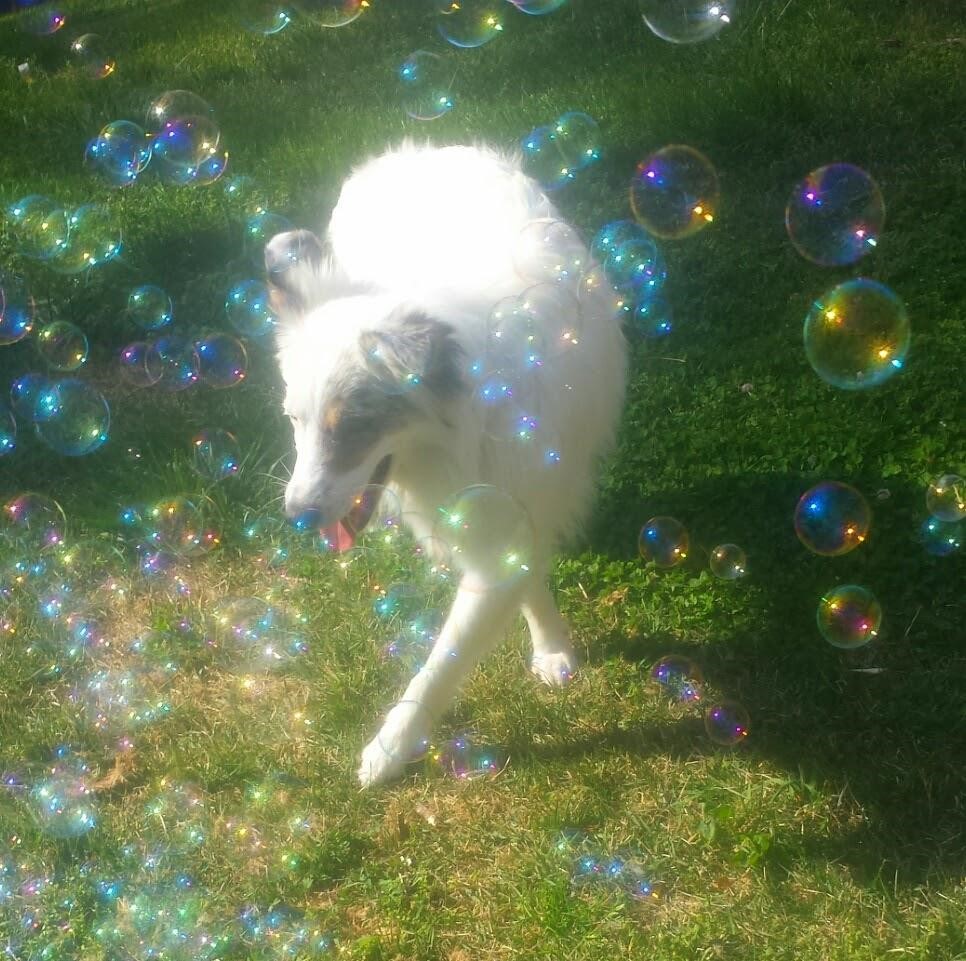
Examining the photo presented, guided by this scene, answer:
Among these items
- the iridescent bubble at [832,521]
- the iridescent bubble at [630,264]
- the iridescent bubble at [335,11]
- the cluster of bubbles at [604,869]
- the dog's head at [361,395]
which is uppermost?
the iridescent bubble at [335,11]

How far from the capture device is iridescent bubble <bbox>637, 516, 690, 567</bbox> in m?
3.89

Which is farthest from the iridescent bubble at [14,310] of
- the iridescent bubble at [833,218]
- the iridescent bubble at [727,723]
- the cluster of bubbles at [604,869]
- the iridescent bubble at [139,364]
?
the iridescent bubble at [833,218]

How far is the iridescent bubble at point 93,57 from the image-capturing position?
27.0ft

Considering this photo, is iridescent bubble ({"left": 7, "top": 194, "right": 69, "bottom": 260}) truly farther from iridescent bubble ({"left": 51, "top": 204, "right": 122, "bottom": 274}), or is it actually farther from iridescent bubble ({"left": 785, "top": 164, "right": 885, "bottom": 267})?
iridescent bubble ({"left": 785, "top": 164, "right": 885, "bottom": 267})

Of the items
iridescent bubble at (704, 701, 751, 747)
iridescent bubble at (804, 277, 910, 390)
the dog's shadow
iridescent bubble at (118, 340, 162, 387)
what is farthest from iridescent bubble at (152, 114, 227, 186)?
iridescent bubble at (704, 701, 751, 747)

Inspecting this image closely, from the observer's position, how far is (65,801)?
133 inches

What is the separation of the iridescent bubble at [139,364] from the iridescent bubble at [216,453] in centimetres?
64

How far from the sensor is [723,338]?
16.6 ft

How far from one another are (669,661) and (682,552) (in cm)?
45

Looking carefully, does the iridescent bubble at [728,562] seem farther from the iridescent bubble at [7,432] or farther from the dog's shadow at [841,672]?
the iridescent bubble at [7,432]

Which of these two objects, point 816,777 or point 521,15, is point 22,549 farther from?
point 521,15

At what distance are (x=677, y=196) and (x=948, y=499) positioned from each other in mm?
1995

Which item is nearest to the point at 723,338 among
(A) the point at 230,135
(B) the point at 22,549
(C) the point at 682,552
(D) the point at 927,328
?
(D) the point at 927,328

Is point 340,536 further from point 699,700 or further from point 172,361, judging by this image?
point 172,361
